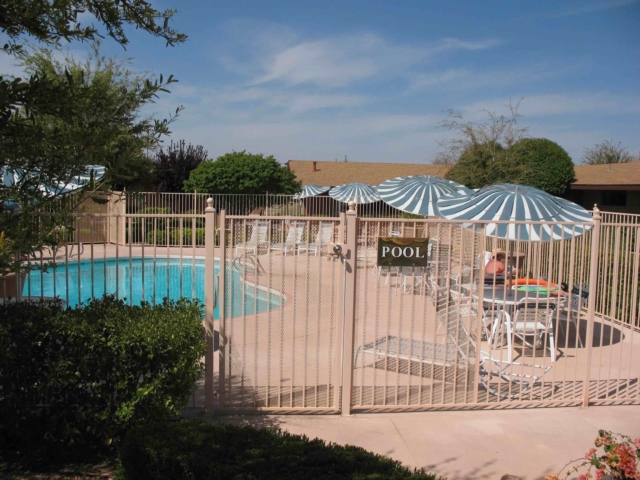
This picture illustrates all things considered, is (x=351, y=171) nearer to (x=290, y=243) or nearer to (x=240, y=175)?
(x=240, y=175)

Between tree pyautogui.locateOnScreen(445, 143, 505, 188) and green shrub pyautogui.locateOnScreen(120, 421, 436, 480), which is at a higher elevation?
tree pyautogui.locateOnScreen(445, 143, 505, 188)

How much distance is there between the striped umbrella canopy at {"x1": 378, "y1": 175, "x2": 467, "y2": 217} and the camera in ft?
41.4

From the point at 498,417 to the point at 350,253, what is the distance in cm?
209

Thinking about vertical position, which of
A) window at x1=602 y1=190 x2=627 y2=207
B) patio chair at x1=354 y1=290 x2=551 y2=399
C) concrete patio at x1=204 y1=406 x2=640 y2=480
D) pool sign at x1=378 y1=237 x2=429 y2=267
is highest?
window at x1=602 y1=190 x2=627 y2=207

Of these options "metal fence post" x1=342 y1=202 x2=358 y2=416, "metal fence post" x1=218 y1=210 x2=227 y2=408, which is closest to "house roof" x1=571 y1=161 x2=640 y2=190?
"metal fence post" x1=342 y1=202 x2=358 y2=416

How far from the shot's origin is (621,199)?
81.3 ft

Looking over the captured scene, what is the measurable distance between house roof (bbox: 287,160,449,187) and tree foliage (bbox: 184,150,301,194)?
11.9 metres

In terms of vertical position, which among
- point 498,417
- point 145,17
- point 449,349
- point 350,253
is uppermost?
point 145,17

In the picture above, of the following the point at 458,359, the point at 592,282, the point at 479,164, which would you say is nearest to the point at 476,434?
the point at 458,359

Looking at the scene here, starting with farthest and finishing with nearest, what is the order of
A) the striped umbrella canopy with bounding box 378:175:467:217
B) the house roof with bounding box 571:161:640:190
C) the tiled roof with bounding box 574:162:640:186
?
the tiled roof with bounding box 574:162:640:186
the house roof with bounding box 571:161:640:190
the striped umbrella canopy with bounding box 378:175:467:217

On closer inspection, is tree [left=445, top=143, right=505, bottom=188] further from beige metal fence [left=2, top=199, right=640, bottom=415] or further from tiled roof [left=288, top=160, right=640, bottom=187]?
beige metal fence [left=2, top=199, right=640, bottom=415]

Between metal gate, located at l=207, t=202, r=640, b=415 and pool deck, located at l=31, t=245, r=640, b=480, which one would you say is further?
metal gate, located at l=207, t=202, r=640, b=415

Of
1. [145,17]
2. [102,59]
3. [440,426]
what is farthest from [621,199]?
[145,17]

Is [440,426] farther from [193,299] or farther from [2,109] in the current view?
[2,109]
